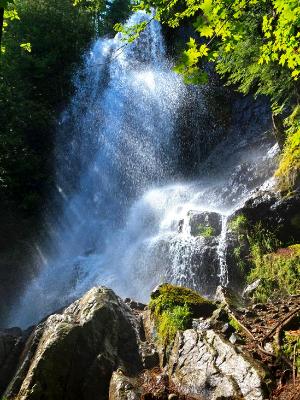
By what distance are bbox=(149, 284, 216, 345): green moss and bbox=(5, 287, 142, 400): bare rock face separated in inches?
20.4

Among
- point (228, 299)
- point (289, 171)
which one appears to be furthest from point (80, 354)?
point (289, 171)

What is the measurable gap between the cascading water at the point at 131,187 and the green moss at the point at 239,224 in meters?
0.38

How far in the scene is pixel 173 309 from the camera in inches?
243

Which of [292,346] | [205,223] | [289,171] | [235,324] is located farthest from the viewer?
[205,223]

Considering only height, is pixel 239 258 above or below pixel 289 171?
below

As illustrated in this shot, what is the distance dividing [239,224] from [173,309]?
5176 millimetres

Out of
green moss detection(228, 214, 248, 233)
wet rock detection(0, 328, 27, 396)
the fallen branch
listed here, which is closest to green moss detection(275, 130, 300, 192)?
green moss detection(228, 214, 248, 233)

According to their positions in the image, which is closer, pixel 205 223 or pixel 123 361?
pixel 123 361

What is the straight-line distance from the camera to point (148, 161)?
65.2ft

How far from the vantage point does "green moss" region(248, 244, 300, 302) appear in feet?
25.9

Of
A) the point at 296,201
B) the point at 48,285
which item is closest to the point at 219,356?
the point at 296,201

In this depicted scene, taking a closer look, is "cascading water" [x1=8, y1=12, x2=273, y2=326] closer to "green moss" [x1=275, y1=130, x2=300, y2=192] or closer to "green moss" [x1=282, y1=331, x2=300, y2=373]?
"green moss" [x1=275, y1=130, x2=300, y2=192]

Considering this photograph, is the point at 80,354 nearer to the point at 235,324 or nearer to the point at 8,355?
the point at 8,355

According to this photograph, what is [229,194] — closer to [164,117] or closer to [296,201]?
[296,201]
